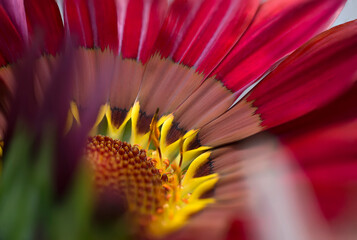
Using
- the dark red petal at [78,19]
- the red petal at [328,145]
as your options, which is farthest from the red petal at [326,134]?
the dark red petal at [78,19]

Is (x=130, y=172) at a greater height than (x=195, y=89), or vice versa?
(x=195, y=89)

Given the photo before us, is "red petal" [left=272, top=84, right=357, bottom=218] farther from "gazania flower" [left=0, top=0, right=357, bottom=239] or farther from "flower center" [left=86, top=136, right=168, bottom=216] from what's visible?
"flower center" [left=86, top=136, right=168, bottom=216]

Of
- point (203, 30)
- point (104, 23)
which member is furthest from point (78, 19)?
point (203, 30)

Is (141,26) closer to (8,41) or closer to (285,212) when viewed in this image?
(8,41)

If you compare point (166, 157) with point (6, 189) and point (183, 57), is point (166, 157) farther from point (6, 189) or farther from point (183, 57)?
point (6, 189)

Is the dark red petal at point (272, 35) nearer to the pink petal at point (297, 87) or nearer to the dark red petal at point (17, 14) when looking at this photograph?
the pink petal at point (297, 87)

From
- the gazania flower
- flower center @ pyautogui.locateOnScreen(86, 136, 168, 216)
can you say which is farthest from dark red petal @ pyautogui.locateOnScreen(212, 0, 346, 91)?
flower center @ pyautogui.locateOnScreen(86, 136, 168, 216)

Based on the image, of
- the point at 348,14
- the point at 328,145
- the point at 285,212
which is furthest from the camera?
the point at 348,14
